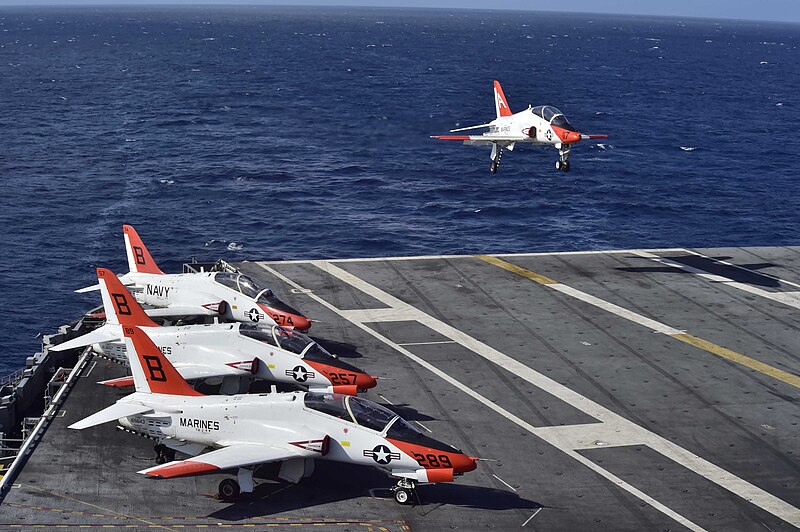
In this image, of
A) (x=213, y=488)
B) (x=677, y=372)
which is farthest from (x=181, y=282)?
(x=677, y=372)

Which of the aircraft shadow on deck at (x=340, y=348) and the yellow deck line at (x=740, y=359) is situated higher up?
the yellow deck line at (x=740, y=359)

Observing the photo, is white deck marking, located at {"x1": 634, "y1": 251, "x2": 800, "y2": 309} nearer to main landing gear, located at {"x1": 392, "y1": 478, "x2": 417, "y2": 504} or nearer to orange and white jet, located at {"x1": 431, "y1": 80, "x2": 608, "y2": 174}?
orange and white jet, located at {"x1": 431, "y1": 80, "x2": 608, "y2": 174}

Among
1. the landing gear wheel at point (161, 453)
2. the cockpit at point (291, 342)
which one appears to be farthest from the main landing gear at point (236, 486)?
the cockpit at point (291, 342)

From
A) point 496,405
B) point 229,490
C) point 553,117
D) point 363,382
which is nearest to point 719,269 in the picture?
point 553,117

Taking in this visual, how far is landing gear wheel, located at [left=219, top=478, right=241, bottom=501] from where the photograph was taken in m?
28.7

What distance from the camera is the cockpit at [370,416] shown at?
95.2ft

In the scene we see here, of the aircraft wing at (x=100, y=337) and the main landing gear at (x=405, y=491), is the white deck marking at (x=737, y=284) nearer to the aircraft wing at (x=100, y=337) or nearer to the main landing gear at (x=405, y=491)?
the main landing gear at (x=405, y=491)

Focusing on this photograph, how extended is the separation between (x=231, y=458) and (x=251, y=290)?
1369 cm

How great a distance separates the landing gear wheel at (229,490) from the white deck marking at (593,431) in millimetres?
11133

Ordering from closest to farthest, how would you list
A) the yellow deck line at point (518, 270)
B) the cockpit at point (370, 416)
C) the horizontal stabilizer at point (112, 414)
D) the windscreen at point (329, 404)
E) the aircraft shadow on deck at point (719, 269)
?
the cockpit at point (370, 416)
the windscreen at point (329, 404)
the horizontal stabilizer at point (112, 414)
the yellow deck line at point (518, 270)
the aircraft shadow on deck at point (719, 269)

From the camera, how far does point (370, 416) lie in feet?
96.9

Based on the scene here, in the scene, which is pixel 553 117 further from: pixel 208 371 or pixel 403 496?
pixel 403 496

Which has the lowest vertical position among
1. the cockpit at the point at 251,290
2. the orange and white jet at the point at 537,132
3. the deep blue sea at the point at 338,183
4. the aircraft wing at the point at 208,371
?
the deep blue sea at the point at 338,183

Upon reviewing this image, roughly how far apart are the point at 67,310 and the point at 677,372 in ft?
136
